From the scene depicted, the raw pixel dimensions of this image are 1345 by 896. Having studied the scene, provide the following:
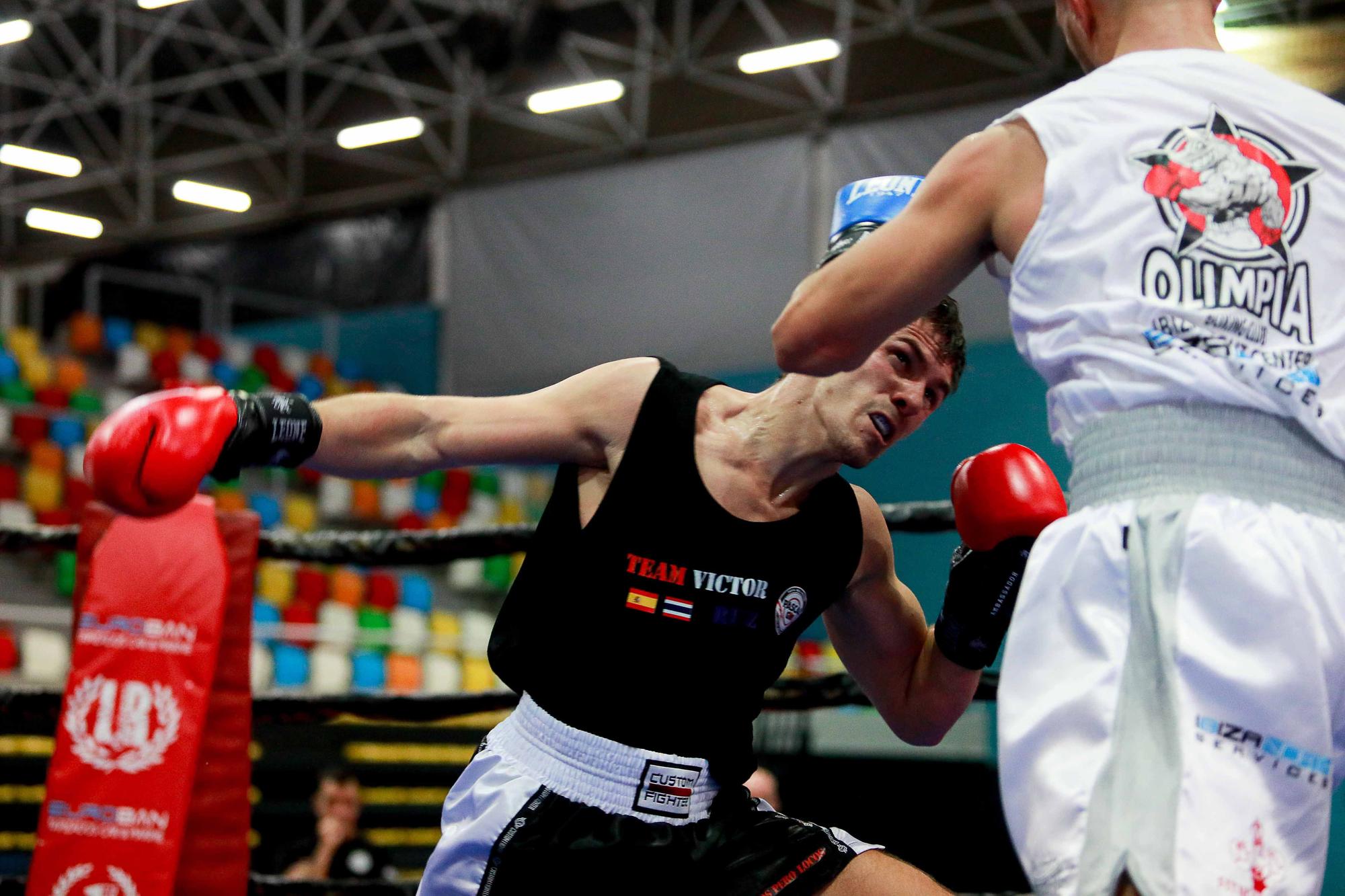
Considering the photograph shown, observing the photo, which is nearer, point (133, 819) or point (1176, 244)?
point (1176, 244)

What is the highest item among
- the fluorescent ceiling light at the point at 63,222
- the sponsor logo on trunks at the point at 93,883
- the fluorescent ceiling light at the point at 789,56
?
the fluorescent ceiling light at the point at 789,56

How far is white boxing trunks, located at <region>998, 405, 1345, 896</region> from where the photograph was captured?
3.71ft

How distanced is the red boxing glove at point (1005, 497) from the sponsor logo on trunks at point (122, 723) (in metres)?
1.65

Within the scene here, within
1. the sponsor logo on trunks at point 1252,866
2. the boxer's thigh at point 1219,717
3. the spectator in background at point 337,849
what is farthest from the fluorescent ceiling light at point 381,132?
the sponsor logo on trunks at point 1252,866

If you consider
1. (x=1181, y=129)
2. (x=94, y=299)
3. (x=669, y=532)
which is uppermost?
(x=94, y=299)

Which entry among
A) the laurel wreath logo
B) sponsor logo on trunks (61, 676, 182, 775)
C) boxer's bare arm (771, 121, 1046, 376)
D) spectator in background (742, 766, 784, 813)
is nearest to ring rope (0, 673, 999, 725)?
sponsor logo on trunks (61, 676, 182, 775)

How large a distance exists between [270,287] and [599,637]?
42.2 feet

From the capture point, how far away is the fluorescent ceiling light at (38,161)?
12.3m

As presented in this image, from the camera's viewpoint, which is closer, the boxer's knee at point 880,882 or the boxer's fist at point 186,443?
the boxer's fist at point 186,443

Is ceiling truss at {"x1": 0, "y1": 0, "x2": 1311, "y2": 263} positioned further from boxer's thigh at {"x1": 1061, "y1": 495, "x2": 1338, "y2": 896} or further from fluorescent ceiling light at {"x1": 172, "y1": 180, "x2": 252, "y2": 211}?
boxer's thigh at {"x1": 1061, "y1": 495, "x2": 1338, "y2": 896}

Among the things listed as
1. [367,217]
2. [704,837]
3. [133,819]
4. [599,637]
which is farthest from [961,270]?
[367,217]

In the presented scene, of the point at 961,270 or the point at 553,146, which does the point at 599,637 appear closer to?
the point at 961,270

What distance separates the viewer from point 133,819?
2.60 m

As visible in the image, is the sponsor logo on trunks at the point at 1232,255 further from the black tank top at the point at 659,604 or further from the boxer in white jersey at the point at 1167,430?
the black tank top at the point at 659,604
